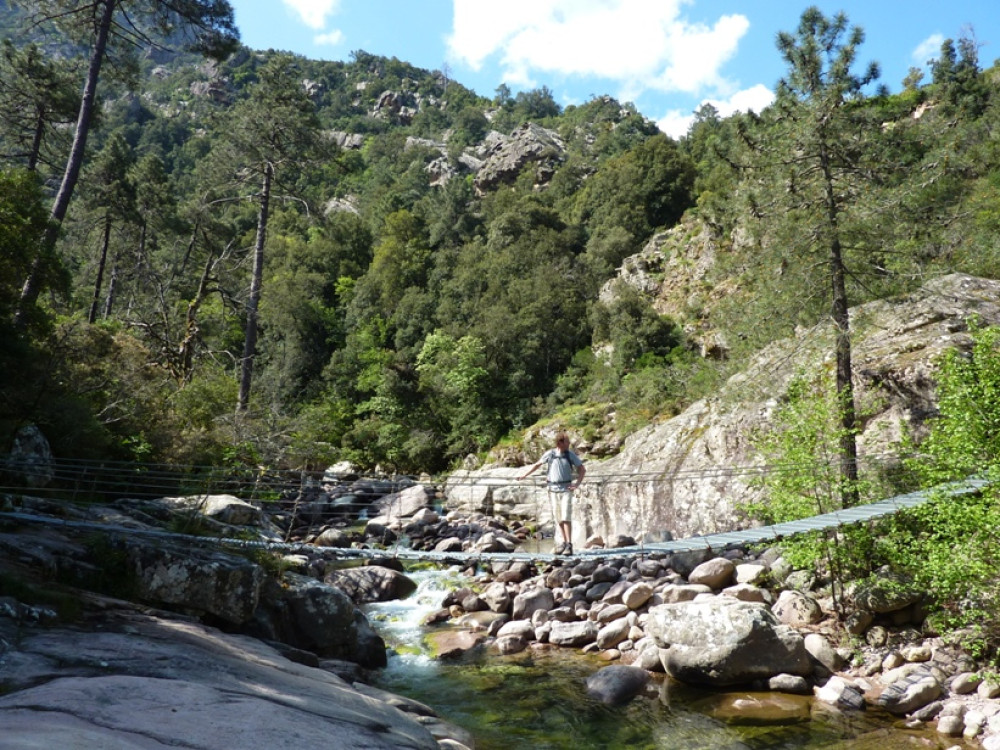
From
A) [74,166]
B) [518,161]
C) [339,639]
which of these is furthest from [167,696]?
[518,161]

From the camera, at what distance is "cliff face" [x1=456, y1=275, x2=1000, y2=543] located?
830cm

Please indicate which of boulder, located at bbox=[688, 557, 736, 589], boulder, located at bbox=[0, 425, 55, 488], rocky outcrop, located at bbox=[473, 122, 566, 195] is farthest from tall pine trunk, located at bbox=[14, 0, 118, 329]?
Result: rocky outcrop, located at bbox=[473, 122, 566, 195]

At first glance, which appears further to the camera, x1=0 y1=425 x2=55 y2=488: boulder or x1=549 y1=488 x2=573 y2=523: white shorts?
x1=0 y1=425 x2=55 y2=488: boulder

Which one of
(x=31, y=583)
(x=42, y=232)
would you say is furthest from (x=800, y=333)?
(x=42, y=232)

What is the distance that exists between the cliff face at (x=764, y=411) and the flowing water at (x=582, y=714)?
2.07 meters

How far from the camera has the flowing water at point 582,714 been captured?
5.37 meters

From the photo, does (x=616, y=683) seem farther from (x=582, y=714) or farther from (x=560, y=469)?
(x=560, y=469)

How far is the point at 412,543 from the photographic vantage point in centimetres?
1443

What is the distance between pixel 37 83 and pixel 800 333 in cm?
1450

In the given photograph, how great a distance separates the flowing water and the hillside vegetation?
3624 millimetres

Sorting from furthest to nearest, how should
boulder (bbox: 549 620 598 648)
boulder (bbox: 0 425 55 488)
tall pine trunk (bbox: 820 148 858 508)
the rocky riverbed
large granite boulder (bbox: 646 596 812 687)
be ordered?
boulder (bbox: 549 620 598 648)
boulder (bbox: 0 425 55 488)
tall pine trunk (bbox: 820 148 858 508)
large granite boulder (bbox: 646 596 812 687)
the rocky riverbed

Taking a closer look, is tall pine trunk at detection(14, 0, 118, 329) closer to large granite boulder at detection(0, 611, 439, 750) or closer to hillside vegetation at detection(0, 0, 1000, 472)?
hillside vegetation at detection(0, 0, 1000, 472)

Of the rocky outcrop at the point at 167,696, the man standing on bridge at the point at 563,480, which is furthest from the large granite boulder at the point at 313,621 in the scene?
the man standing on bridge at the point at 563,480

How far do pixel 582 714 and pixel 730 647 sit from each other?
156 centimetres
